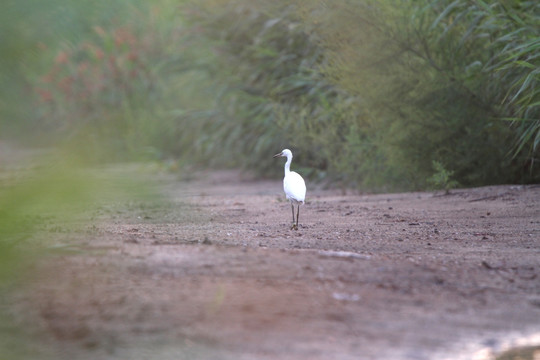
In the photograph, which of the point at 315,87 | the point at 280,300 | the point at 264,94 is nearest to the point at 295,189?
the point at 280,300

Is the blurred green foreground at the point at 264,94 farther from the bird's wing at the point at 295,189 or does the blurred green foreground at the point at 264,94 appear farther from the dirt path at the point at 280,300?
the bird's wing at the point at 295,189

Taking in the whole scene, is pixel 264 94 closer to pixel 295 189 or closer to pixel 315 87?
pixel 315 87

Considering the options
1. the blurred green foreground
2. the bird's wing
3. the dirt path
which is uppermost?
the blurred green foreground

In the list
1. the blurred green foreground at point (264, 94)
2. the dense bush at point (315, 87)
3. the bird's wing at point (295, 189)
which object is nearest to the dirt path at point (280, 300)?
the blurred green foreground at point (264, 94)

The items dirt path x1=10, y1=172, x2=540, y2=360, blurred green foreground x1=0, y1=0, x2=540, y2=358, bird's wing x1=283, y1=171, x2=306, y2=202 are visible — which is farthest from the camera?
bird's wing x1=283, y1=171, x2=306, y2=202

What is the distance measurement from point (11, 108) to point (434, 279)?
11.8ft

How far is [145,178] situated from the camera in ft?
3.01

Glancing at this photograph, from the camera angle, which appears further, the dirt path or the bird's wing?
the bird's wing

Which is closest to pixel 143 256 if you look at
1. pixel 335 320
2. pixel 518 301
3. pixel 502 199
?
pixel 335 320

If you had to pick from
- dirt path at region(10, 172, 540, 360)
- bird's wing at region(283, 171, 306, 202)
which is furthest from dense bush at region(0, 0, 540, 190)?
bird's wing at region(283, 171, 306, 202)

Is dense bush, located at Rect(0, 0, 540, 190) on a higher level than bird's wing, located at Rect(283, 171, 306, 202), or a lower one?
higher

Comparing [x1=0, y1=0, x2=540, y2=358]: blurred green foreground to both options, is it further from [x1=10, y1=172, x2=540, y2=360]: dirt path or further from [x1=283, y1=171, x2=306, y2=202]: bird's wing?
[x1=283, y1=171, x2=306, y2=202]: bird's wing

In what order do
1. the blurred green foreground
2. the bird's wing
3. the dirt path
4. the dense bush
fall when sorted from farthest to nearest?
the bird's wing → the dirt path → the dense bush → the blurred green foreground

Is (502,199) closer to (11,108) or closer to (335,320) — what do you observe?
(335,320)
